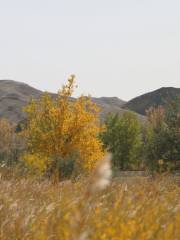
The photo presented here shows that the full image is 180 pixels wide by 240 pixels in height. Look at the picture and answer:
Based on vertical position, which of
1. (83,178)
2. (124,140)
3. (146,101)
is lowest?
(83,178)

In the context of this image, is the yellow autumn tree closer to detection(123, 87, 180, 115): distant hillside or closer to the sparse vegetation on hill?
the sparse vegetation on hill

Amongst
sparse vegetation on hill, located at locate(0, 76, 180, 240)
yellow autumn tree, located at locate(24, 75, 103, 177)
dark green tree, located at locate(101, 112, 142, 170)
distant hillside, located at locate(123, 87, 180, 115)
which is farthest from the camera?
distant hillside, located at locate(123, 87, 180, 115)

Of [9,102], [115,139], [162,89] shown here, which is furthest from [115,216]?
[162,89]

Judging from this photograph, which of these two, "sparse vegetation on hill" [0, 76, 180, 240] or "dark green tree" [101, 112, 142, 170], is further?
"dark green tree" [101, 112, 142, 170]

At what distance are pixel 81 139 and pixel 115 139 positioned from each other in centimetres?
3210

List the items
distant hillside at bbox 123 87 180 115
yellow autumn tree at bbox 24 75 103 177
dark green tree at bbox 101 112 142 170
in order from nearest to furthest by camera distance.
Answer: yellow autumn tree at bbox 24 75 103 177 → dark green tree at bbox 101 112 142 170 → distant hillside at bbox 123 87 180 115

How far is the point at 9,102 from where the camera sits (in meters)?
136

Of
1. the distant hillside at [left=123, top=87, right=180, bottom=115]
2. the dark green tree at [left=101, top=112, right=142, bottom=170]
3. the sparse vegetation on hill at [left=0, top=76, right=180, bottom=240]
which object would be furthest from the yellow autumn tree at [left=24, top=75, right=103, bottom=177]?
the distant hillside at [left=123, top=87, right=180, bottom=115]

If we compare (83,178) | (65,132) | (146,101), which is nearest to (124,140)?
(65,132)

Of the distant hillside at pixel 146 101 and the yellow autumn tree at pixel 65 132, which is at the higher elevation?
the distant hillside at pixel 146 101

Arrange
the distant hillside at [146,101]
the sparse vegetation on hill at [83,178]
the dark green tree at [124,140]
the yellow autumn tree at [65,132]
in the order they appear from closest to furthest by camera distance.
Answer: the sparse vegetation on hill at [83,178], the yellow autumn tree at [65,132], the dark green tree at [124,140], the distant hillside at [146,101]

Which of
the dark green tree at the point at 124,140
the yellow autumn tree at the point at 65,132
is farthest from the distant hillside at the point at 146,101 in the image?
the yellow autumn tree at the point at 65,132

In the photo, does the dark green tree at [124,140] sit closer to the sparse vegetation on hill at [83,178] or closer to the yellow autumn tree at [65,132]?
the sparse vegetation on hill at [83,178]

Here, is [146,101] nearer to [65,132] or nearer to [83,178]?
[65,132]
